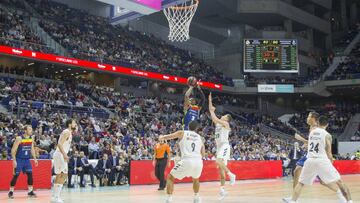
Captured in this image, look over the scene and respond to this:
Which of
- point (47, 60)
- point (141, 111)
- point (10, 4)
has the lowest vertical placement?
point (141, 111)

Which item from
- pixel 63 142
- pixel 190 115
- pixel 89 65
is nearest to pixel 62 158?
pixel 63 142

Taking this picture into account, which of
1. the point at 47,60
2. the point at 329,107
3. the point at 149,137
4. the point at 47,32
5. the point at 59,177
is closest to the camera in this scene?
the point at 59,177

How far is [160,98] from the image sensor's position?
1548 inches

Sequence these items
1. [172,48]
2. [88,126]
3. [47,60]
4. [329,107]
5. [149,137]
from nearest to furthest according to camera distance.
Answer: [88,126] → [149,137] → [47,60] → [172,48] → [329,107]

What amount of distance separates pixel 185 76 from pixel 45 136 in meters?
20.4

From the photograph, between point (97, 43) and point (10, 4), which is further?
point (97, 43)

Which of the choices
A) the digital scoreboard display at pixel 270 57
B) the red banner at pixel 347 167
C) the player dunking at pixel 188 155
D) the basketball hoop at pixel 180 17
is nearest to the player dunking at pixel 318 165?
the player dunking at pixel 188 155

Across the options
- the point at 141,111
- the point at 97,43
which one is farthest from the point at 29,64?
the point at 141,111

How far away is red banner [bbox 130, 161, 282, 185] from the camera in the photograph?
18219 millimetres

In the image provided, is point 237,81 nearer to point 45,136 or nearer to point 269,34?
point 269,34

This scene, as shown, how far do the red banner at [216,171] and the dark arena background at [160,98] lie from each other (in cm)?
5

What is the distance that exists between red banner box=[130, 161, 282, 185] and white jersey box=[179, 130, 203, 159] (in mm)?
9091

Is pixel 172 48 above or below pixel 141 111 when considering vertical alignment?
above

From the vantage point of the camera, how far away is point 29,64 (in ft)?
104
